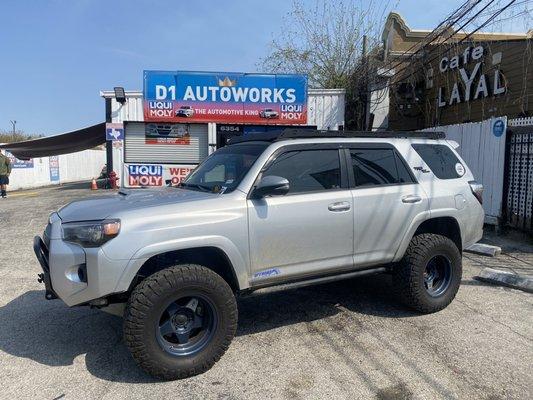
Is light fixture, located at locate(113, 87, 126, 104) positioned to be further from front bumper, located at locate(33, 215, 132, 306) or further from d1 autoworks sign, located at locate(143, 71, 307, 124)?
front bumper, located at locate(33, 215, 132, 306)

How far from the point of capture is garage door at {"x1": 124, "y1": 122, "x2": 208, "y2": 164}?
1590 centimetres

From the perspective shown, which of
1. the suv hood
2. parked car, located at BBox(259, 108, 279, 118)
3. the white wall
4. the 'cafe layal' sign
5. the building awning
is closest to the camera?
the suv hood

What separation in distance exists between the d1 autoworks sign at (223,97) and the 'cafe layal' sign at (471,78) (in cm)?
484

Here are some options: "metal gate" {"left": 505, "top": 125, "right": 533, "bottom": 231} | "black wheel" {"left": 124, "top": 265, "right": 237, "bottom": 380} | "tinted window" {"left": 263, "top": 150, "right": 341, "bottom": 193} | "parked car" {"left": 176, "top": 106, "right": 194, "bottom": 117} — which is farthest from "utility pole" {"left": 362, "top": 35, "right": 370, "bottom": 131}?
"black wheel" {"left": 124, "top": 265, "right": 237, "bottom": 380}

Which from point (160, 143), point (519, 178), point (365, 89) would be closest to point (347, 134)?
point (519, 178)

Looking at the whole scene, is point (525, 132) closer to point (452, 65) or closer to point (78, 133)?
point (452, 65)

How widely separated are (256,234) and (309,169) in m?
0.90

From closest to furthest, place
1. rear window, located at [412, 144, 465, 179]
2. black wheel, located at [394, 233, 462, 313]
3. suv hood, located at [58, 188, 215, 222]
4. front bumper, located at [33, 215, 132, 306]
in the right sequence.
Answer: front bumper, located at [33, 215, 132, 306] < suv hood, located at [58, 188, 215, 222] < black wheel, located at [394, 233, 462, 313] < rear window, located at [412, 144, 465, 179]

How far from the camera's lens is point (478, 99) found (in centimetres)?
1273

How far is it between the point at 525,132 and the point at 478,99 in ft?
15.4

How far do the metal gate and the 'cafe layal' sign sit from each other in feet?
11.8

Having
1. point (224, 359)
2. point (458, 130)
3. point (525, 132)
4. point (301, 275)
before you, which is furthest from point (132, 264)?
point (458, 130)

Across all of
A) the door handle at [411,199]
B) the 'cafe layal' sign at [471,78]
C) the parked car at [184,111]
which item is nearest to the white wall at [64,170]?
the parked car at [184,111]

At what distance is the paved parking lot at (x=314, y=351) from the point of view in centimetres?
337
